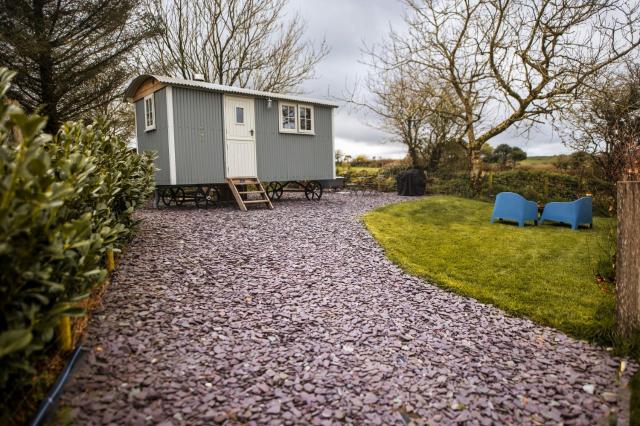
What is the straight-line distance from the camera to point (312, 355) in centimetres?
300

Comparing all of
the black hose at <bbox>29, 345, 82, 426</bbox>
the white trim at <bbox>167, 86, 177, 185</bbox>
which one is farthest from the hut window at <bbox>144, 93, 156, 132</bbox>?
the black hose at <bbox>29, 345, 82, 426</bbox>

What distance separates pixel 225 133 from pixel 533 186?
37.1 feet

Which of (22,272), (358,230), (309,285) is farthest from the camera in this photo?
(358,230)

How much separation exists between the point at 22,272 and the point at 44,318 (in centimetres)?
25

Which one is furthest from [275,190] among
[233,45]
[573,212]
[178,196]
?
[573,212]

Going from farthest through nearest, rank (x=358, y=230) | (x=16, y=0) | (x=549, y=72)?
(x=549, y=72) → (x=16, y=0) → (x=358, y=230)

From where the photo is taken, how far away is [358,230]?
710cm

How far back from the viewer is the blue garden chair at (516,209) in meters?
9.05

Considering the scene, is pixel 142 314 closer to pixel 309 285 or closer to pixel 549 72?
pixel 309 285

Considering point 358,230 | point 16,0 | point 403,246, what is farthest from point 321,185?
point 16,0

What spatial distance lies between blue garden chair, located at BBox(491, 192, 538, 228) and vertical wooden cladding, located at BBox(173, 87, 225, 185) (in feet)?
22.8

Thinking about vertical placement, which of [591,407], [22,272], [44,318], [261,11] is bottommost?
[591,407]

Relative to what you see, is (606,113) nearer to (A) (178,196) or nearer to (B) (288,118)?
(B) (288,118)

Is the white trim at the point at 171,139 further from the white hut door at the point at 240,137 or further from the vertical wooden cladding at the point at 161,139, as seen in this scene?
the white hut door at the point at 240,137
